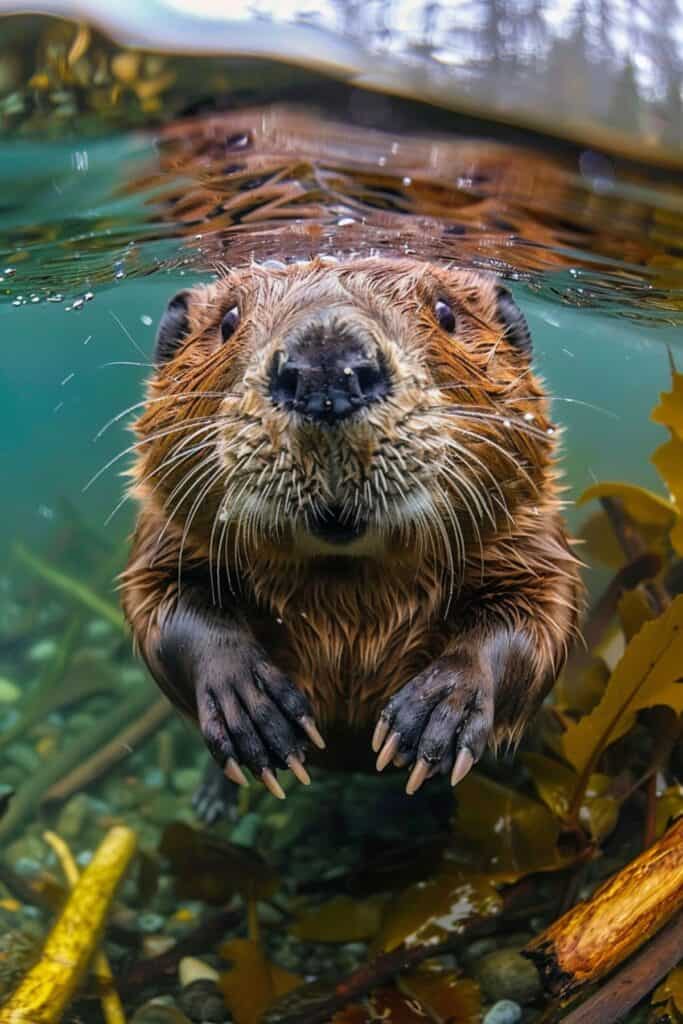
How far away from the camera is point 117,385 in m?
7.64

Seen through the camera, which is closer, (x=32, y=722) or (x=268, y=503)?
(x=268, y=503)

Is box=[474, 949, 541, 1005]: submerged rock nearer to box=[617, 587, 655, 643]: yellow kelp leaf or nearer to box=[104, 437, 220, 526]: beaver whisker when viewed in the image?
box=[617, 587, 655, 643]: yellow kelp leaf

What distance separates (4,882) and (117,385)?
15.5ft

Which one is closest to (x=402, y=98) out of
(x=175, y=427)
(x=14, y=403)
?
(x=175, y=427)

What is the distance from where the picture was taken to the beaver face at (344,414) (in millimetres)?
2031

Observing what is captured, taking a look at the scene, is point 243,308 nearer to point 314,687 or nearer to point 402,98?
point 402,98

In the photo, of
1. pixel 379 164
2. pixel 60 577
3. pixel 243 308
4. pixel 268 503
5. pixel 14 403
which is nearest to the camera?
pixel 268 503

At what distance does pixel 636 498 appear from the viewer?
3574mm

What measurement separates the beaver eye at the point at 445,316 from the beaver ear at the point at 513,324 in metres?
0.34

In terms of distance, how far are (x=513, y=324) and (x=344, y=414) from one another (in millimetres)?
1324

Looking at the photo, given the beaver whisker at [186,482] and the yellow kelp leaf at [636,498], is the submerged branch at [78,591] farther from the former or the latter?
the yellow kelp leaf at [636,498]

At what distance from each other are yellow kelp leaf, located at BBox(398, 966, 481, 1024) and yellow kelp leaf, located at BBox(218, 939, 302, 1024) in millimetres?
396

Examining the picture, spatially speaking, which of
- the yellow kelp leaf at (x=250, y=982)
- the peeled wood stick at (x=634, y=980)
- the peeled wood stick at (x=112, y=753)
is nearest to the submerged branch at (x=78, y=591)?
the peeled wood stick at (x=112, y=753)

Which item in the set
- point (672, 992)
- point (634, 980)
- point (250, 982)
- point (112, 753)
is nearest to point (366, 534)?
point (634, 980)
